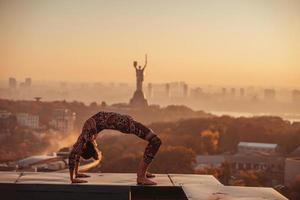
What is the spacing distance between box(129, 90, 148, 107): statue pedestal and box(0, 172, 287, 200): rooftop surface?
891cm

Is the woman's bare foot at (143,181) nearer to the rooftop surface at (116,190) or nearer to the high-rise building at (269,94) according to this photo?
the rooftop surface at (116,190)

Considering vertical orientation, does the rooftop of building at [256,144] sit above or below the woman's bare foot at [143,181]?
below

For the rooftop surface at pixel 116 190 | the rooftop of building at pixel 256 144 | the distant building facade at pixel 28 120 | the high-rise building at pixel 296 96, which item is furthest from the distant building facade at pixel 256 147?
the rooftop surface at pixel 116 190

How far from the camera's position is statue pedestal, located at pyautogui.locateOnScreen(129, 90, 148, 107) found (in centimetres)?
1202

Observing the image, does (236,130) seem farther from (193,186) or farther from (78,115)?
(193,186)

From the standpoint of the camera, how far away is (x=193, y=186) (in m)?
2.96

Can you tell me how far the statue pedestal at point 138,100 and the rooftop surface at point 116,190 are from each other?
8.91m

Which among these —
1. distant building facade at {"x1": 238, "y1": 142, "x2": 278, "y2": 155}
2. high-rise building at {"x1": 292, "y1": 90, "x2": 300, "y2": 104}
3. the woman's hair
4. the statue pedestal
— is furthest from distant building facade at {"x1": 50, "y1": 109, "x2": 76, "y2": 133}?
the woman's hair

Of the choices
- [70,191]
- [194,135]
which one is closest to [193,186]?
[70,191]

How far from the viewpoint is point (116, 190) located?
2768 mm

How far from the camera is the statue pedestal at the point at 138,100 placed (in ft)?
39.4

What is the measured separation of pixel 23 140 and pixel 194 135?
13.6ft

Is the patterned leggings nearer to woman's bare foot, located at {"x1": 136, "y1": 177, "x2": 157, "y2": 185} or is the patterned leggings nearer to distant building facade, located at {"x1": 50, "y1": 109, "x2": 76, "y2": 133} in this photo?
woman's bare foot, located at {"x1": 136, "y1": 177, "x2": 157, "y2": 185}

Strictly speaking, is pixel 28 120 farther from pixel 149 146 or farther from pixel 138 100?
pixel 149 146
